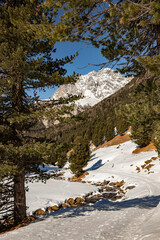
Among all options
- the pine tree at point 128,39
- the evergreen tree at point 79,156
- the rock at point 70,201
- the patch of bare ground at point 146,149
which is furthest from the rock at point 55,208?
the patch of bare ground at point 146,149

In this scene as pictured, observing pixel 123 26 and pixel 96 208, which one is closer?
pixel 123 26

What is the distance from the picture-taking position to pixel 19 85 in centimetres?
664

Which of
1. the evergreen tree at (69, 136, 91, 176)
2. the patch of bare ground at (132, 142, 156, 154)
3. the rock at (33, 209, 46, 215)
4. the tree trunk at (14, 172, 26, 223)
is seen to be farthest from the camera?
the patch of bare ground at (132, 142, 156, 154)

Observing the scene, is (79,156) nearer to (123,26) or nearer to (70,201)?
(70,201)

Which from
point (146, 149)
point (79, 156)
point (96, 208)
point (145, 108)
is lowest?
point (96, 208)

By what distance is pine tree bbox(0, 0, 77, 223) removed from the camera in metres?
5.88

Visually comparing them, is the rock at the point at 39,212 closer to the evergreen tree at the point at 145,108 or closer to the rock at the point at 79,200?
the rock at the point at 79,200

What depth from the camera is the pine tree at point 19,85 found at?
5.88m

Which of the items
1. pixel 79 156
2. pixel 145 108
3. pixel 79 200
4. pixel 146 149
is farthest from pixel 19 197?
pixel 146 149

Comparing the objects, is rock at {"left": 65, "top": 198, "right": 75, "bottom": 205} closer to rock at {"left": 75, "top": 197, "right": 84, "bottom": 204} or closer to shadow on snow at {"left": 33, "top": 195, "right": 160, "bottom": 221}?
rock at {"left": 75, "top": 197, "right": 84, "bottom": 204}

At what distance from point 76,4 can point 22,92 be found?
4355 mm

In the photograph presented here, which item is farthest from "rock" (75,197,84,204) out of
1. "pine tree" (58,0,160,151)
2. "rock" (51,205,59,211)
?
"pine tree" (58,0,160,151)

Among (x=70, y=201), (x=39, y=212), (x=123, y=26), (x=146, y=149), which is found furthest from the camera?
(x=146, y=149)

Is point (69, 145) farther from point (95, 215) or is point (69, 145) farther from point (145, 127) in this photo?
point (95, 215)
